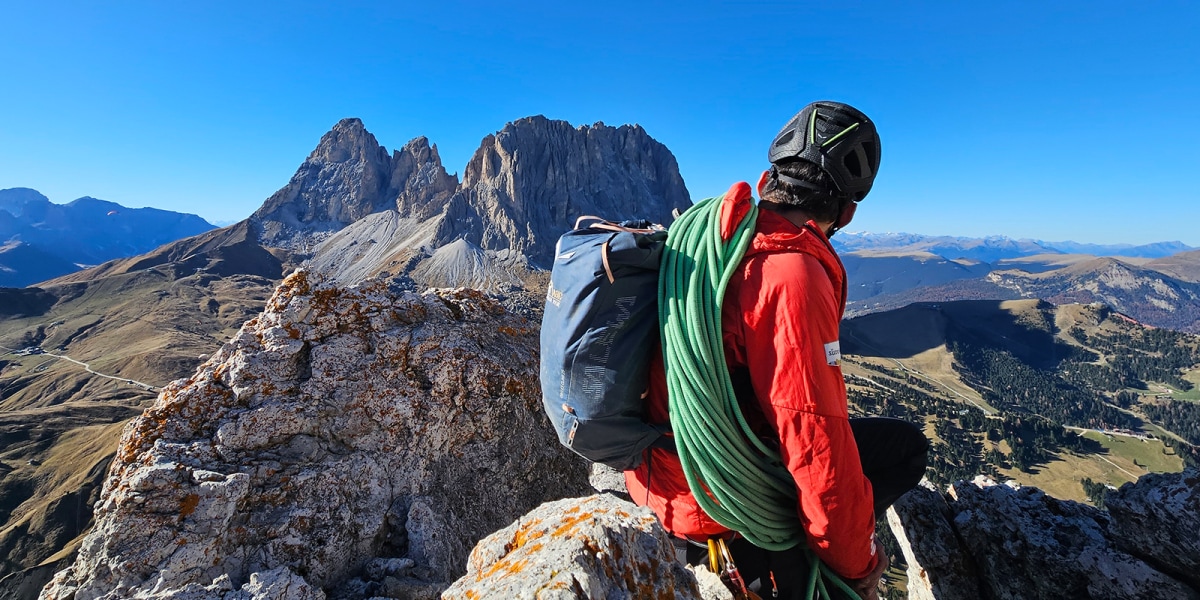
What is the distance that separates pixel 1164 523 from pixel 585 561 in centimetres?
706

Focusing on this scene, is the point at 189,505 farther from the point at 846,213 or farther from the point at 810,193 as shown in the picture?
the point at 846,213

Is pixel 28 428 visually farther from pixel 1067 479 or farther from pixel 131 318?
pixel 1067 479

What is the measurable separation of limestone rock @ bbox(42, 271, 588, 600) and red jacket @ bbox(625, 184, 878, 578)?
356 cm

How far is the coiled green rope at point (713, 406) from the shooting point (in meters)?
2.97

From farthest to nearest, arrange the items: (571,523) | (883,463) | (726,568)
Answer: (883,463) < (726,568) < (571,523)

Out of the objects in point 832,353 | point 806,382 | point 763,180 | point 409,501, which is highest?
point 763,180

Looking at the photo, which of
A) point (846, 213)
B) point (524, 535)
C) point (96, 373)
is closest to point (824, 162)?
point (846, 213)

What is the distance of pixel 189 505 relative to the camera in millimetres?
4641

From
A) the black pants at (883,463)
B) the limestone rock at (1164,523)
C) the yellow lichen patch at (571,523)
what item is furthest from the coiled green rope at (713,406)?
the limestone rock at (1164,523)

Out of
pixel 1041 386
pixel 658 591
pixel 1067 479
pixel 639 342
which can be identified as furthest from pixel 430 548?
pixel 1041 386

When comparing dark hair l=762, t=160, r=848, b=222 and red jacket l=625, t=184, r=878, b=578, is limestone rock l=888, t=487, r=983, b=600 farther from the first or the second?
dark hair l=762, t=160, r=848, b=222

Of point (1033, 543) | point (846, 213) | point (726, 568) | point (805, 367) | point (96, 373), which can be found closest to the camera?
point (805, 367)

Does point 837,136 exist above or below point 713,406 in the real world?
above

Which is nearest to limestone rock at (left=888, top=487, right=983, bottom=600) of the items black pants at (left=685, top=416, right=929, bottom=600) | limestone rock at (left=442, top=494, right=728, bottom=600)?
black pants at (left=685, top=416, right=929, bottom=600)
